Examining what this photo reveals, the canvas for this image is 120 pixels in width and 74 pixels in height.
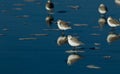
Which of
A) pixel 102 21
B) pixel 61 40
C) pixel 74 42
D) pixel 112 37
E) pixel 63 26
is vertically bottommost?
pixel 102 21

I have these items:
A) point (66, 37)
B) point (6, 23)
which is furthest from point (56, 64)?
point (6, 23)

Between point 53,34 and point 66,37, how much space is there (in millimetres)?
652

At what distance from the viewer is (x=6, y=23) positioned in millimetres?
22172

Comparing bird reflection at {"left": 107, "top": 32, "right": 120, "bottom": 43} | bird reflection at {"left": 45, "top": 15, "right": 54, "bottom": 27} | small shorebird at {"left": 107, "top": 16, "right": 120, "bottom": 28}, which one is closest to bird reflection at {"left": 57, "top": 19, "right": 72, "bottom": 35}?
bird reflection at {"left": 45, "top": 15, "right": 54, "bottom": 27}

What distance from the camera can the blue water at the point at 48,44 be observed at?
16.4 metres

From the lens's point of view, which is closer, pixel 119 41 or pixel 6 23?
pixel 119 41

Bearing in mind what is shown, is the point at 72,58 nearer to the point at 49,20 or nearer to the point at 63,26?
the point at 63,26

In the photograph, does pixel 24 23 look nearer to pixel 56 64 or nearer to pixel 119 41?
pixel 119 41

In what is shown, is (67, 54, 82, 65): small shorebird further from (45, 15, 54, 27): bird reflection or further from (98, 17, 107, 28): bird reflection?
(45, 15, 54, 27): bird reflection

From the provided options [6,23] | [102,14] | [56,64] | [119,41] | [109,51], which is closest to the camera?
[56,64]

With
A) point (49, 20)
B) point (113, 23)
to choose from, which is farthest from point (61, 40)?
point (49, 20)

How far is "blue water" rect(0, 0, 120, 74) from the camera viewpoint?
16.4 metres

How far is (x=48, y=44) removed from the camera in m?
19.0

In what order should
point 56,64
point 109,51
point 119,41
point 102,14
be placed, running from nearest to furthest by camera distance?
point 56,64 → point 109,51 → point 119,41 → point 102,14
